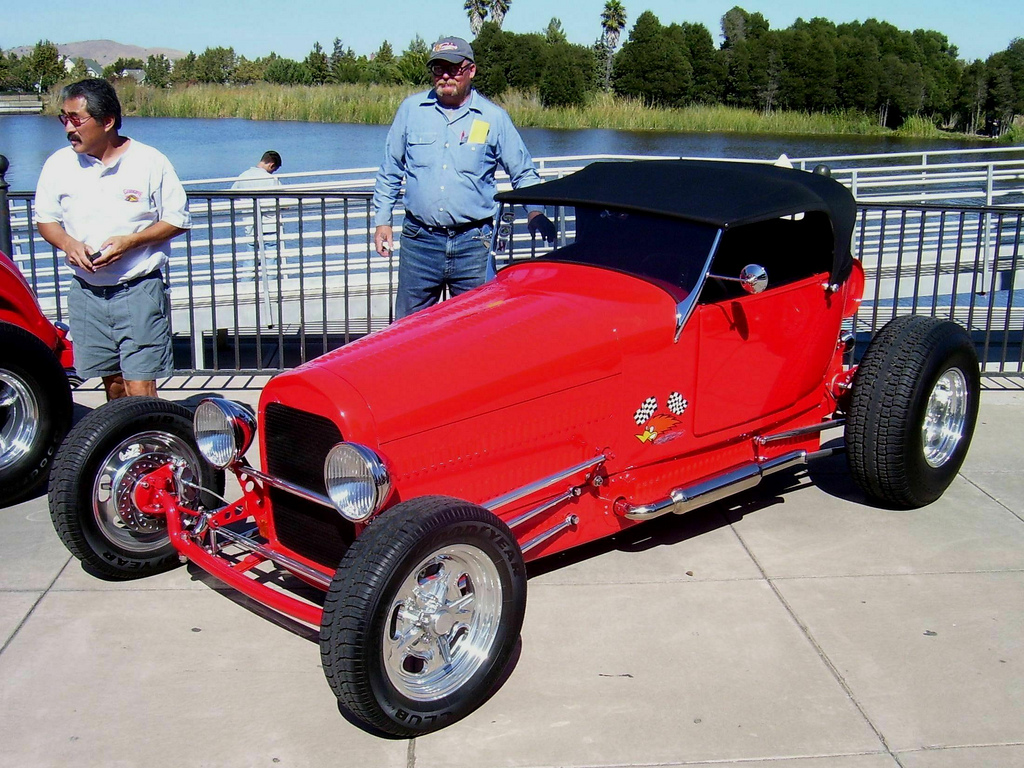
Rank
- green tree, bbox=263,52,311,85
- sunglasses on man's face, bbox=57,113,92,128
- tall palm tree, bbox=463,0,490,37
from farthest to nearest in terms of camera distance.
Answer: green tree, bbox=263,52,311,85, tall palm tree, bbox=463,0,490,37, sunglasses on man's face, bbox=57,113,92,128

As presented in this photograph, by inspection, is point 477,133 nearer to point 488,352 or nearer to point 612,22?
point 488,352

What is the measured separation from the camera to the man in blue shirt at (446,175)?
219 inches

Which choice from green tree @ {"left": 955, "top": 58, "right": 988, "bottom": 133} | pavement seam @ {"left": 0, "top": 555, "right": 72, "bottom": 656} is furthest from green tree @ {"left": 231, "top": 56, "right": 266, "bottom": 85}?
pavement seam @ {"left": 0, "top": 555, "right": 72, "bottom": 656}

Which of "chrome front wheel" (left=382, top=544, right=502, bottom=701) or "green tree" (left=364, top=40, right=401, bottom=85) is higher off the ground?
"green tree" (left=364, top=40, right=401, bottom=85)

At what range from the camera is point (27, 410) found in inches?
200

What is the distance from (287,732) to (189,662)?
62 centimetres

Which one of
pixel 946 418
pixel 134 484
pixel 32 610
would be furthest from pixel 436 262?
pixel 946 418

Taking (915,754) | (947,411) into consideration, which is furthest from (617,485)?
(947,411)

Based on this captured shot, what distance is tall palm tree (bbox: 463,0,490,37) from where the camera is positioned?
67.6 metres

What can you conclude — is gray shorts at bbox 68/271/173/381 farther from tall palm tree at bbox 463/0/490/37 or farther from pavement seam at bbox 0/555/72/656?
tall palm tree at bbox 463/0/490/37

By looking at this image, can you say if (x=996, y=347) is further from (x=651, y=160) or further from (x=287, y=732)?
(x=287, y=732)

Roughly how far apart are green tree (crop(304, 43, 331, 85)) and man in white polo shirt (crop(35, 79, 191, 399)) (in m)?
68.9

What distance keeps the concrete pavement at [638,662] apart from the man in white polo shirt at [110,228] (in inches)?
35.8

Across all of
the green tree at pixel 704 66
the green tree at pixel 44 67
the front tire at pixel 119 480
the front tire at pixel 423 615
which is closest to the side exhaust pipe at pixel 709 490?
the front tire at pixel 423 615
